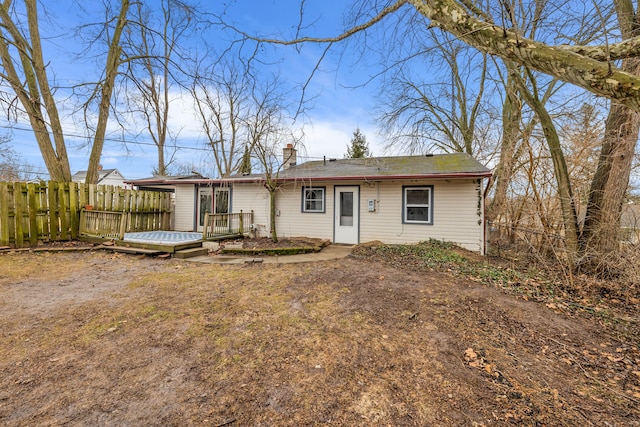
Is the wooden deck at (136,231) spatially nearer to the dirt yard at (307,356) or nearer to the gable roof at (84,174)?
the dirt yard at (307,356)

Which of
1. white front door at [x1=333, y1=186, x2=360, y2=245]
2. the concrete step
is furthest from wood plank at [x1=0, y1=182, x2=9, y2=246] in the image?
white front door at [x1=333, y1=186, x2=360, y2=245]

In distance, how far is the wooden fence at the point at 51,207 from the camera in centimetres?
736

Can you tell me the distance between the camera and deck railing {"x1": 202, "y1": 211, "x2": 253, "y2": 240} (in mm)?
9016

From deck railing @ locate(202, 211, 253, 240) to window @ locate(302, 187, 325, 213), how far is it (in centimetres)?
228

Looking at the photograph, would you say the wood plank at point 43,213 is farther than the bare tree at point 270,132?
No

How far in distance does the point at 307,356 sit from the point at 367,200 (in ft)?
23.8

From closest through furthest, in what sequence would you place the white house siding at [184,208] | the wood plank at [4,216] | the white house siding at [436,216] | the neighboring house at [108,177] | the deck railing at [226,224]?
the wood plank at [4,216] < the white house siding at [436,216] < the deck railing at [226,224] < the white house siding at [184,208] < the neighboring house at [108,177]

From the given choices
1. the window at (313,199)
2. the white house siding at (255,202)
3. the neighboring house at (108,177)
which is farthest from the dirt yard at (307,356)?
the neighboring house at (108,177)

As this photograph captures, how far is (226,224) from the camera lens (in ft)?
32.9

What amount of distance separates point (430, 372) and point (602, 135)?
6648 millimetres

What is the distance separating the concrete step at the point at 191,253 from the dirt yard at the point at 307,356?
2.42 meters

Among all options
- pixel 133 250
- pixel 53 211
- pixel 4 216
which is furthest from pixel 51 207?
pixel 133 250

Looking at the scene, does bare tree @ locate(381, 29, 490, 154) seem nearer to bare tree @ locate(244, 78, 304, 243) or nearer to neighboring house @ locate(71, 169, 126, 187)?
bare tree @ locate(244, 78, 304, 243)

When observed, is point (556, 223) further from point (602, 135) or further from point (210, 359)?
point (210, 359)
